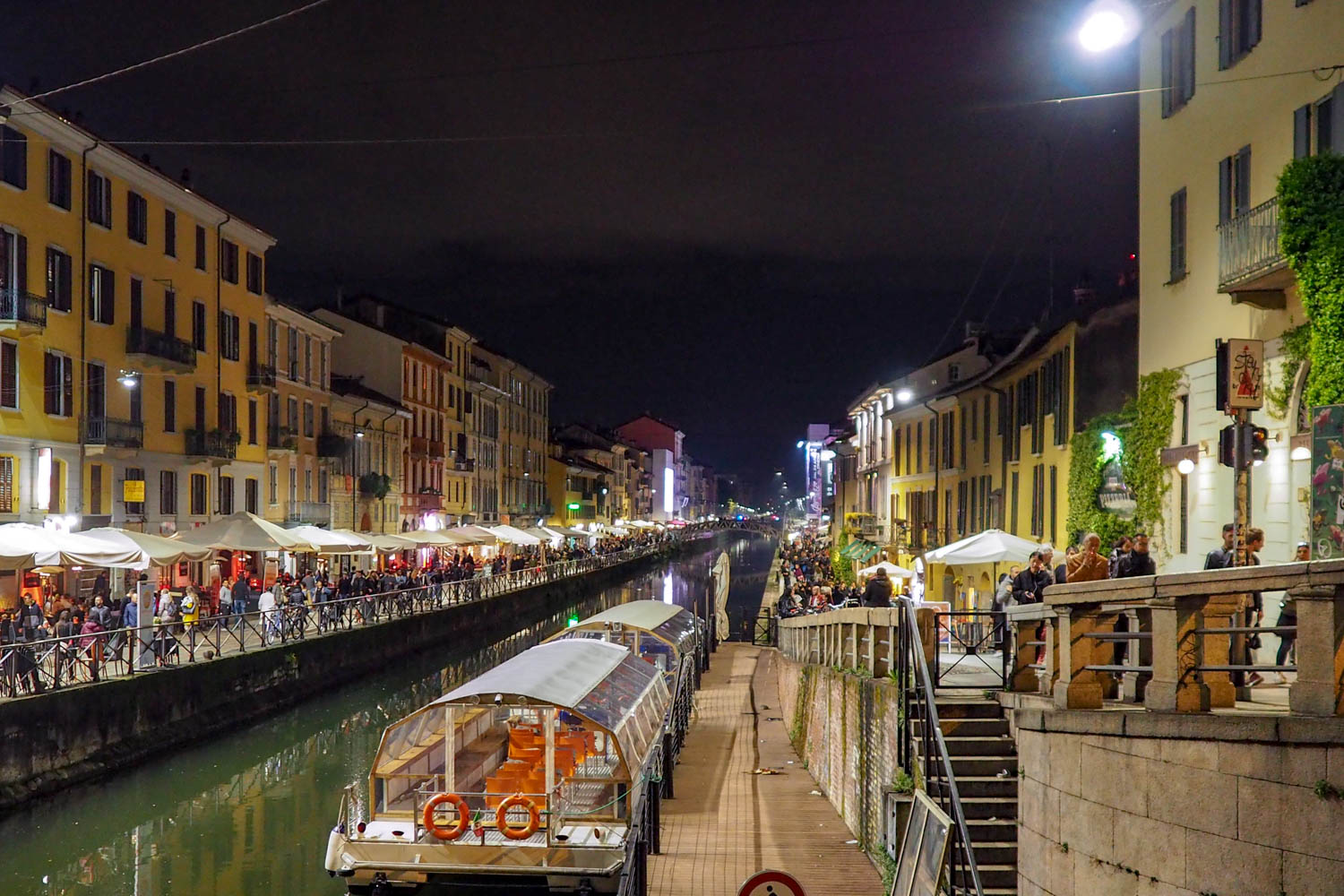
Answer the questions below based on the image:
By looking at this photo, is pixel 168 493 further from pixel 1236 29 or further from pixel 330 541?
pixel 1236 29

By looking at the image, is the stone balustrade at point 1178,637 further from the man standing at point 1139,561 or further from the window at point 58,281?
the window at point 58,281

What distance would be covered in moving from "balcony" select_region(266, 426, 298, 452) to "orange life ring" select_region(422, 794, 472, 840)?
32.2 metres

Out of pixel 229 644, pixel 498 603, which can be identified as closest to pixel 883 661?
pixel 229 644

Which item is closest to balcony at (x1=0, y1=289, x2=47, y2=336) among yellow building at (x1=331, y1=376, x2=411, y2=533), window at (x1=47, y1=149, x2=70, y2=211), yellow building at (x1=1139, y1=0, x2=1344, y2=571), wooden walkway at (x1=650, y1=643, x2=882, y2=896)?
window at (x1=47, y1=149, x2=70, y2=211)

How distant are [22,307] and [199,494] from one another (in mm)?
11369

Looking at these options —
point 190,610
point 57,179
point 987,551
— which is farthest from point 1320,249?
point 57,179

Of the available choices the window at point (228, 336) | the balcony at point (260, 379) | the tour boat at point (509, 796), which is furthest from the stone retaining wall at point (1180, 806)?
the balcony at point (260, 379)

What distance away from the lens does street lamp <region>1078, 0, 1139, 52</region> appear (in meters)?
8.65

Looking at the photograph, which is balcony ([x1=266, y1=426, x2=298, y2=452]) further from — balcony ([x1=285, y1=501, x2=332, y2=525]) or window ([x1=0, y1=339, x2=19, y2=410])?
window ([x1=0, y1=339, x2=19, y2=410])

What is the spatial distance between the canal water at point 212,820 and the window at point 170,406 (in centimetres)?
1102

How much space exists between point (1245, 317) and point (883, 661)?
6220 millimetres

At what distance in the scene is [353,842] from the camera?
41.7 feet

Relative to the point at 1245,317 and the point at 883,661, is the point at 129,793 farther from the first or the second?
the point at 1245,317

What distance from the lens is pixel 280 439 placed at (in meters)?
43.3
